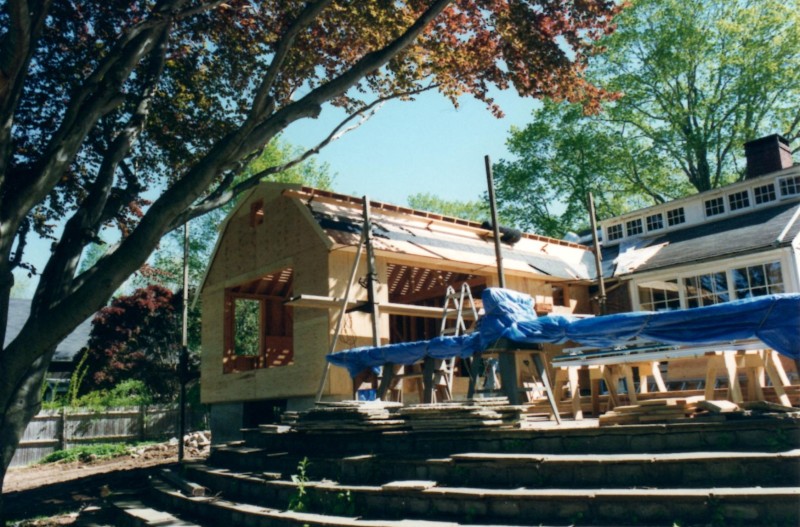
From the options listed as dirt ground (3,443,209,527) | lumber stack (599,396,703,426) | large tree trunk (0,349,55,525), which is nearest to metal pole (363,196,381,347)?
dirt ground (3,443,209,527)

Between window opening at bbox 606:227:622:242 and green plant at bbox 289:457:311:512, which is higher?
window opening at bbox 606:227:622:242

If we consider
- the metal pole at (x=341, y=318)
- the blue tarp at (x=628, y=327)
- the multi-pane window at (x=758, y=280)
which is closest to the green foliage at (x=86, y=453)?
the metal pole at (x=341, y=318)

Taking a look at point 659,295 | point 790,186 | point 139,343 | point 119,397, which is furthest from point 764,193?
point 119,397

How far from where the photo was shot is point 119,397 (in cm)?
2677

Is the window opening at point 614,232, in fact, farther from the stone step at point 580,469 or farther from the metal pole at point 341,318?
the stone step at point 580,469

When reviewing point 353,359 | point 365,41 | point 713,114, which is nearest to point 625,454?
point 353,359

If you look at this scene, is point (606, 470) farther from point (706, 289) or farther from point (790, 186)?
point (790, 186)

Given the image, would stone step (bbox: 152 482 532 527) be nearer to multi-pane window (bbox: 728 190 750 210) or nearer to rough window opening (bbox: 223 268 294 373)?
rough window opening (bbox: 223 268 294 373)

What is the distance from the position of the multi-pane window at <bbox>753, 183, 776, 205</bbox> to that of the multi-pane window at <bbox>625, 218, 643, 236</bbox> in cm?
398

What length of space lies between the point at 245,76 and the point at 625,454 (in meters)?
10.1

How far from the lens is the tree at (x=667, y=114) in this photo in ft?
97.8

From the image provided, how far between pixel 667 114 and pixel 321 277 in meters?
25.1

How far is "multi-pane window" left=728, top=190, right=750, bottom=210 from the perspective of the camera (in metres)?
21.0

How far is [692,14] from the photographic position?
30.8 metres
